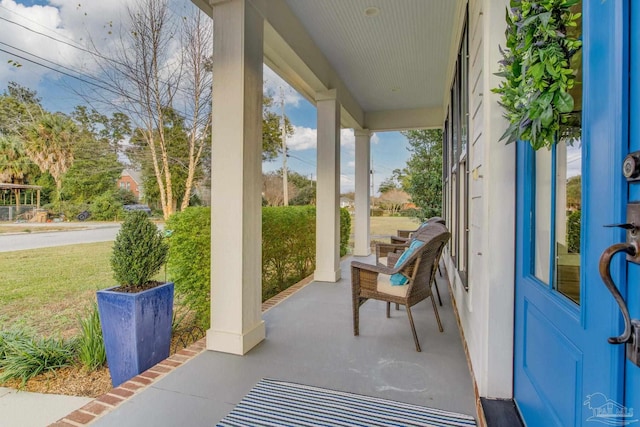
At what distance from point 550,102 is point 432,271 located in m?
2.31

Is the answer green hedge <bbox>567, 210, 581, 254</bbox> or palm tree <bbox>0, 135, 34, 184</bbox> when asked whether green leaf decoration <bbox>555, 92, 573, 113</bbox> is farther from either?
palm tree <bbox>0, 135, 34, 184</bbox>

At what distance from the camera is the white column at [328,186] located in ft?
16.7

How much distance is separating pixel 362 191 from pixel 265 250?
358cm

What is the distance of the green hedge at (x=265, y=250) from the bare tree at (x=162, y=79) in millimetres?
1095

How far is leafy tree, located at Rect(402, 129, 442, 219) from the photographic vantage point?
9430 mm

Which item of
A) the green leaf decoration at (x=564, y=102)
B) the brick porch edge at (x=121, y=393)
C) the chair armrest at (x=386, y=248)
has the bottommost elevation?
the brick porch edge at (x=121, y=393)

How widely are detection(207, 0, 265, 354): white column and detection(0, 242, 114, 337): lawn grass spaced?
3.86 ft

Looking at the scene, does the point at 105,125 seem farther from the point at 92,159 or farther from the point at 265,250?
the point at 265,250

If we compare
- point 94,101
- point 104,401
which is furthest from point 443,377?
point 94,101

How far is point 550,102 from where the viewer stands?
1.04m

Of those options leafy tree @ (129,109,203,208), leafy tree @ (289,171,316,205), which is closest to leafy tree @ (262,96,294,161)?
leafy tree @ (289,171,316,205)

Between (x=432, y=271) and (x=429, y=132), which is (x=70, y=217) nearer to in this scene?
(x=432, y=271)

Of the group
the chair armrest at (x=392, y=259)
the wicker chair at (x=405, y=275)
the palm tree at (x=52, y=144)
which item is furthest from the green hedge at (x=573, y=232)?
the palm tree at (x=52, y=144)

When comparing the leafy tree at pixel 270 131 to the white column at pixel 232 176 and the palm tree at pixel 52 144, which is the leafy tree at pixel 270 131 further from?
the white column at pixel 232 176
